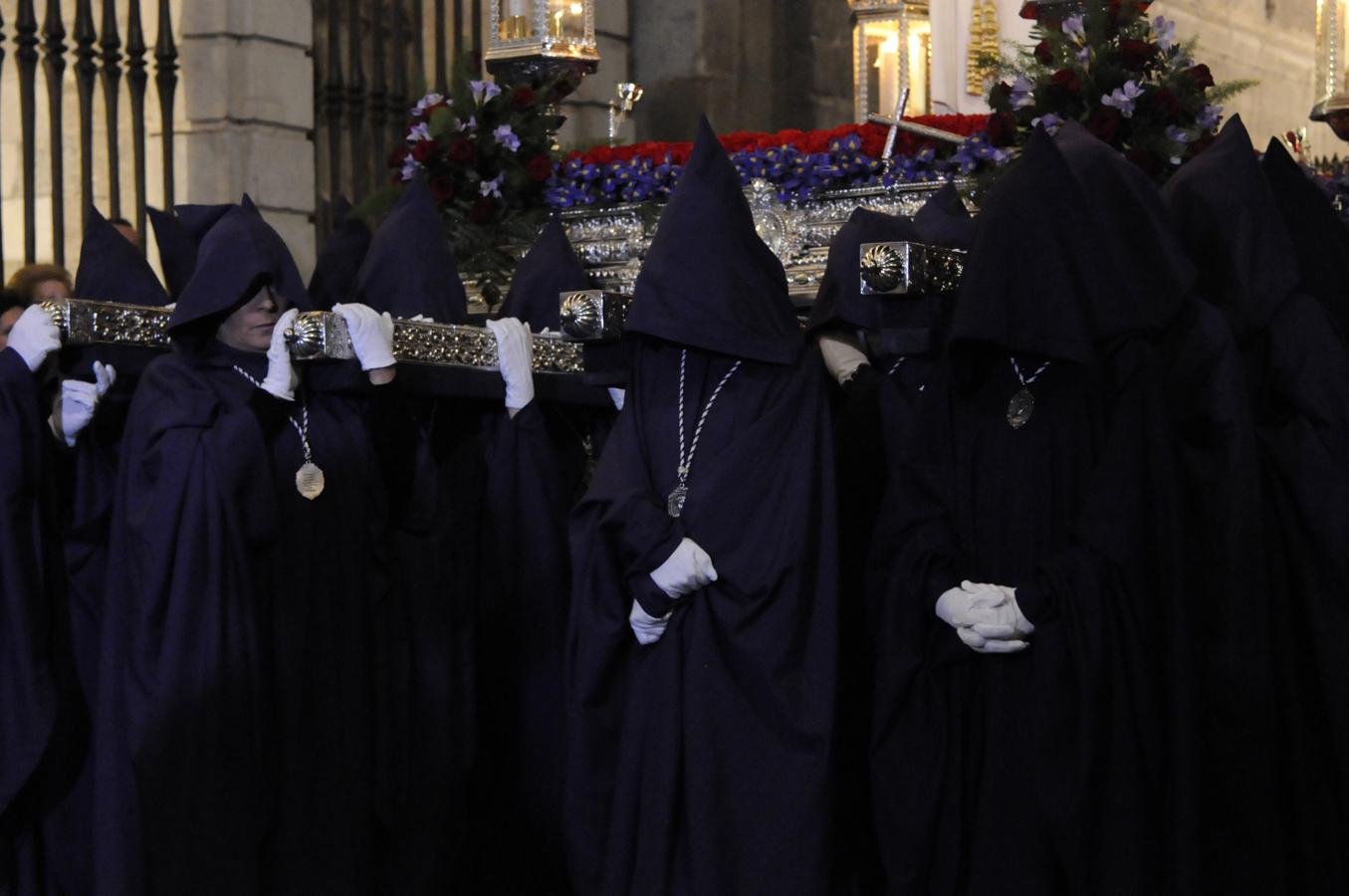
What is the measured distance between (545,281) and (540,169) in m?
1.16

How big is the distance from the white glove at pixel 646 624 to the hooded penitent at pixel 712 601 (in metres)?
0.02

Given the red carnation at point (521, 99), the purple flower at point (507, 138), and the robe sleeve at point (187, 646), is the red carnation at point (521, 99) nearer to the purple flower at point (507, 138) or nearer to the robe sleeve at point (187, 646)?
the purple flower at point (507, 138)

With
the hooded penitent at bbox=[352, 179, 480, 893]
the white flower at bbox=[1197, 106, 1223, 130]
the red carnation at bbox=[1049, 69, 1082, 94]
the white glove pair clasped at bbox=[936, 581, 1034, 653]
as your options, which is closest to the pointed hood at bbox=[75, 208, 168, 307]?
the hooded penitent at bbox=[352, 179, 480, 893]

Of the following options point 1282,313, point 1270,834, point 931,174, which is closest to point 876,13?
point 931,174

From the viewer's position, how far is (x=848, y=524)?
5168 millimetres

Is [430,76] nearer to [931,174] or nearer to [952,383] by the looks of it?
[931,174]

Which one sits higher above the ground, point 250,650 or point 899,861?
point 250,650

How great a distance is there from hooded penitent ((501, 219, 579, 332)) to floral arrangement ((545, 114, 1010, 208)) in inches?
29.1

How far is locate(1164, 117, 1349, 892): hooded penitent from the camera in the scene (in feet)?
16.1

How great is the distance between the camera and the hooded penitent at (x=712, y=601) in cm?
457

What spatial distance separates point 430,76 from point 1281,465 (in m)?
7.70

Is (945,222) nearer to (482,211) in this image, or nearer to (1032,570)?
(1032,570)

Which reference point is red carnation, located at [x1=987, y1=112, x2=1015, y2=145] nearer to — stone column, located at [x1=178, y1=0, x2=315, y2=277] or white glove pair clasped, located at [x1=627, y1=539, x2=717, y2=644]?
white glove pair clasped, located at [x1=627, y1=539, x2=717, y2=644]

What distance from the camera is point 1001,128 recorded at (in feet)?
20.6
